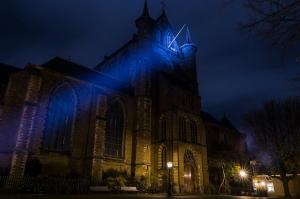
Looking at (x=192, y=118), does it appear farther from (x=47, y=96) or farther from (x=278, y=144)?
(x=47, y=96)

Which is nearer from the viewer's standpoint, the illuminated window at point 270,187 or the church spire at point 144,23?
the illuminated window at point 270,187

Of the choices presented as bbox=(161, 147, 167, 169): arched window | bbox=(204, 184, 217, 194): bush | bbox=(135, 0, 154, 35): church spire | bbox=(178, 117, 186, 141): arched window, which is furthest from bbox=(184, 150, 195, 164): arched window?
bbox=(135, 0, 154, 35): church spire

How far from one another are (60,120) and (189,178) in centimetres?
1717

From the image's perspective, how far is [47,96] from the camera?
23.9 m

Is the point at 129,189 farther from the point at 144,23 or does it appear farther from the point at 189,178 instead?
the point at 144,23

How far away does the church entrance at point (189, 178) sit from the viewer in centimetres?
3020

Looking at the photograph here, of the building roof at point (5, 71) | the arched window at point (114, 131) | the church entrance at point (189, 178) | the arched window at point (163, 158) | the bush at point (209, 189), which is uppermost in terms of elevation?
the building roof at point (5, 71)

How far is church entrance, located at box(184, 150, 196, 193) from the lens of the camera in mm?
30430

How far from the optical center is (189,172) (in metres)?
31.3

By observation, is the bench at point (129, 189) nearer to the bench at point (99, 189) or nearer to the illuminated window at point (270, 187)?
the bench at point (99, 189)

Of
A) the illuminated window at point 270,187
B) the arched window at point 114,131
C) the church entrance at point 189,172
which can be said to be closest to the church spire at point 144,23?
the arched window at point 114,131

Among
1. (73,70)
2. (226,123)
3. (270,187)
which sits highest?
(73,70)

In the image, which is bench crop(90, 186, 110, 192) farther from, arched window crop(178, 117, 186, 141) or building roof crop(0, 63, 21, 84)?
building roof crop(0, 63, 21, 84)

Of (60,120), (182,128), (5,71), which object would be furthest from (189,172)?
(5,71)
